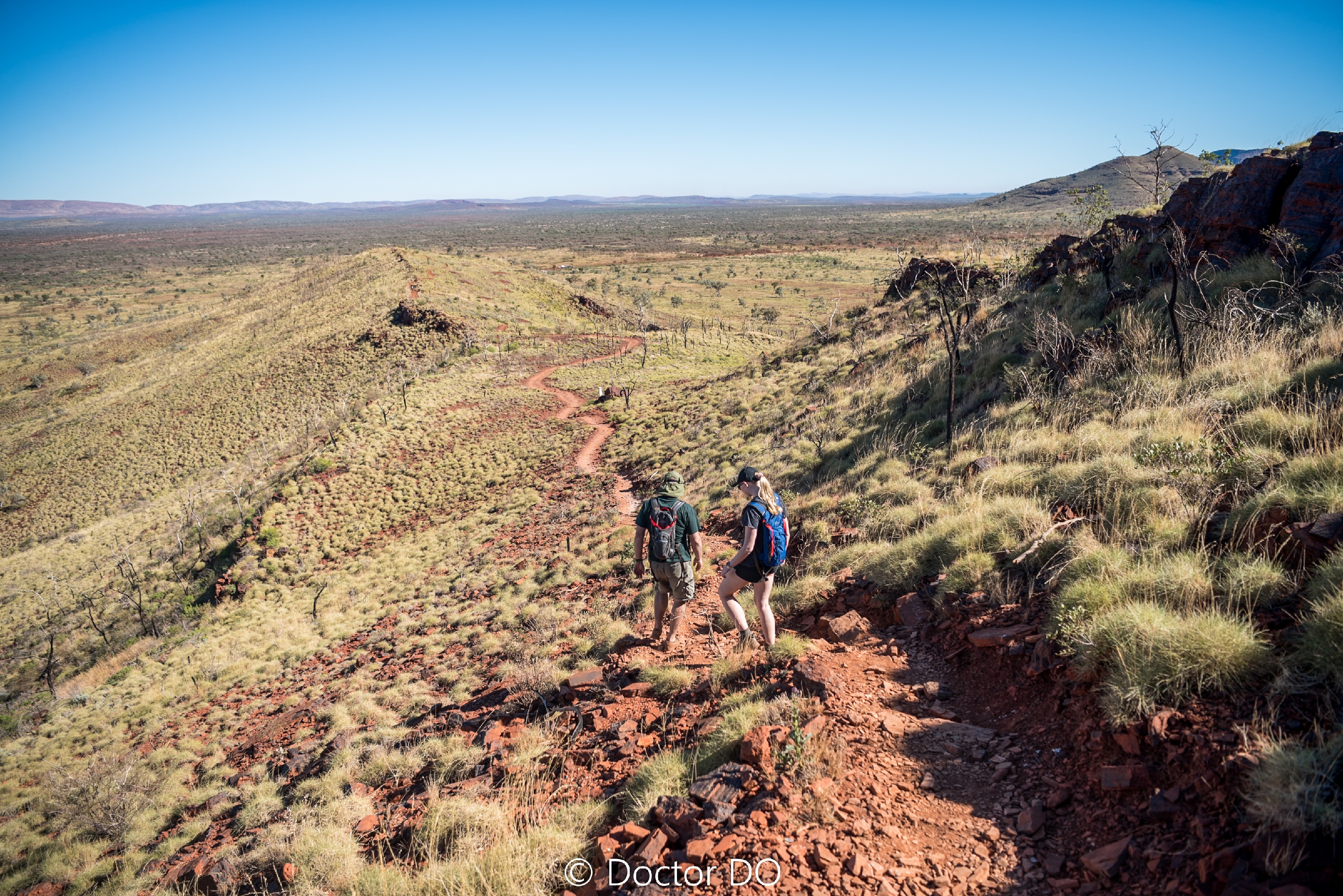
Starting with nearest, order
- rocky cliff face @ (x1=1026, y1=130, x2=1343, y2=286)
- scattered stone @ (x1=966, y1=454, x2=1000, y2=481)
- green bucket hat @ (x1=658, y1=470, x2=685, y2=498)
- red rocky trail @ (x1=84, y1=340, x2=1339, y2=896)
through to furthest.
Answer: red rocky trail @ (x1=84, y1=340, x2=1339, y2=896) < green bucket hat @ (x1=658, y1=470, x2=685, y2=498) < scattered stone @ (x1=966, y1=454, x2=1000, y2=481) < rocky cliff face @ (x1=1026, y1=130, x2=1343, y2=286)

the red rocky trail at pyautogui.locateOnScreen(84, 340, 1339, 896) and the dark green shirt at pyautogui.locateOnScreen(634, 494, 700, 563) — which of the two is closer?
the red rocky trail at pyautogui.locateOnScreen(84, 340, 1339, 896)

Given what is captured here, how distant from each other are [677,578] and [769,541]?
1.44 meters

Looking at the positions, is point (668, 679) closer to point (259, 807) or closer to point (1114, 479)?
point (1114, 479)

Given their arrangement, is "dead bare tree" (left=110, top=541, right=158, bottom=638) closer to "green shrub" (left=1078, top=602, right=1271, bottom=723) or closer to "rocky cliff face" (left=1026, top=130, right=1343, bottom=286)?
"green shrub" (left=1078, top=602, right=1271, bottom=723)

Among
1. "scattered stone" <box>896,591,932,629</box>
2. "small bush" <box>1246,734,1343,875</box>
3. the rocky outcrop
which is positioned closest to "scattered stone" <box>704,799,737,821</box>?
"small bush" <box>1246,734,1343,875</box>

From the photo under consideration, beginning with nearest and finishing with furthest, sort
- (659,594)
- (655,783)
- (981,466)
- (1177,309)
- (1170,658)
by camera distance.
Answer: (1170,658) → (655,783) → (659,594) → (981,466) → (1177,309)

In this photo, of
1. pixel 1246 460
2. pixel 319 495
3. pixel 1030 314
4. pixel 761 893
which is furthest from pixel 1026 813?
pixel 319 495

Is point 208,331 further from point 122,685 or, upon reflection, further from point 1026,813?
point 1026,813

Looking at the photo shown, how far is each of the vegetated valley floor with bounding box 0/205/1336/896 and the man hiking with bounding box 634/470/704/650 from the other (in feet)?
2.40

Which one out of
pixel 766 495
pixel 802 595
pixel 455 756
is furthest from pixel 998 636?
pixel 455 756

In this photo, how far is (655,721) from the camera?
16.9ft

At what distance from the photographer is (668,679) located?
576 cm

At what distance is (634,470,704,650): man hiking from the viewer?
6.30 m

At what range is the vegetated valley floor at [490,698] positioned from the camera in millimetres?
3168
